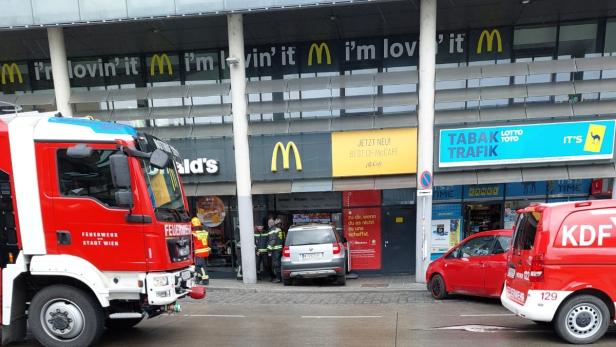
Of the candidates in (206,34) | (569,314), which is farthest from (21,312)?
(206,34)

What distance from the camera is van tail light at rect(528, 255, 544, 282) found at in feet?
17.6

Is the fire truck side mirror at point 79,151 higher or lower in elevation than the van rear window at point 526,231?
higher

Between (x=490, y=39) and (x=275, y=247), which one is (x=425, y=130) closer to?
(x=490, y=39)

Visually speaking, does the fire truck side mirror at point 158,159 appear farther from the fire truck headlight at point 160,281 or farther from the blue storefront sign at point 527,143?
the blue storefront sign at point 527,143

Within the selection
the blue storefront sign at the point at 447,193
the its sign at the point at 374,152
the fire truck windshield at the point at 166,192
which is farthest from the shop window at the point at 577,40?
the fire truck windshield at the point at 166,192

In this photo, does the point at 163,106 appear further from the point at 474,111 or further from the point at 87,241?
the point at 474,111

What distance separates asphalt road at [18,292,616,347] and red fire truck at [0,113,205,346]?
0.92 m

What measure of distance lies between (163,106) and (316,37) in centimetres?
559

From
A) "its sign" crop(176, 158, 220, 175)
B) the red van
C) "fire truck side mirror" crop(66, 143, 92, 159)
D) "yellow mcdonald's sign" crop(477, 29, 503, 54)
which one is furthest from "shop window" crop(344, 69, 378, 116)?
"fire truck side mirror" crop(66, 143, 92, 159)

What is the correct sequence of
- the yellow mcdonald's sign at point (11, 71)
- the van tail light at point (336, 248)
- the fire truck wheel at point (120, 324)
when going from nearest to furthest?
the fire truck wheel at point (120, 324)
the van tail light at point (336, 248)
the yellow mcdonald's sign at point (11, 71)

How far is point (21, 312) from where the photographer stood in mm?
5305

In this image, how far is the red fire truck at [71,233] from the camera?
5.17 meters

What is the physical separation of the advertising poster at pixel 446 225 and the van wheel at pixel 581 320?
8045 mm

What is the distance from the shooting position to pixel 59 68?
12.5m
